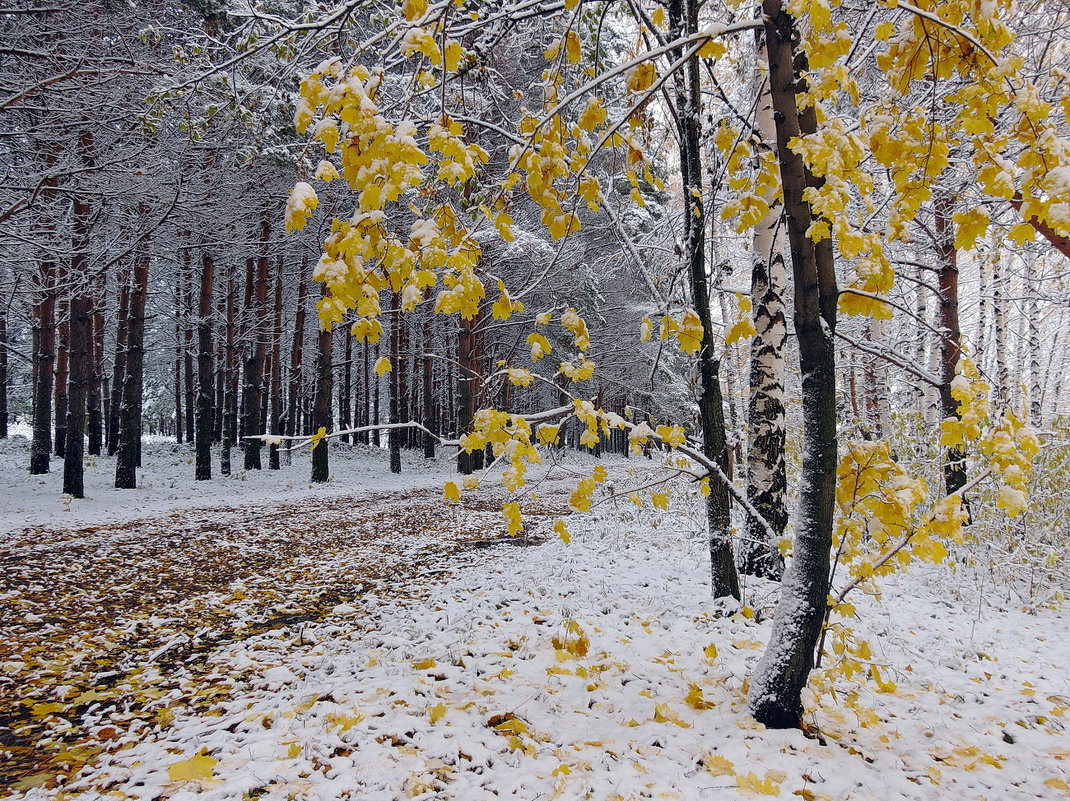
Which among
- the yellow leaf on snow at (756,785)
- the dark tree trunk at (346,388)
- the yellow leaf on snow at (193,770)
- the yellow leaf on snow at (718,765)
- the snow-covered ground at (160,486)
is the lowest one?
the snow-covered ground at (160,486)

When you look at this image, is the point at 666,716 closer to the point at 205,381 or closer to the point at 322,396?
the point at 322,396

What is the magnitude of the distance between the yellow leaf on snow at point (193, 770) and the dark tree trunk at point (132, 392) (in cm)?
1238

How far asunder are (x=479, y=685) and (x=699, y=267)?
329 cm

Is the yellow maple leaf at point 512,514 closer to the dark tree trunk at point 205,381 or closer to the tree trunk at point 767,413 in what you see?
the tree trunk at point 767,413

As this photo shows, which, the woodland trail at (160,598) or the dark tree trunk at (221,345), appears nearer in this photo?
the woodland trail at (160,598)

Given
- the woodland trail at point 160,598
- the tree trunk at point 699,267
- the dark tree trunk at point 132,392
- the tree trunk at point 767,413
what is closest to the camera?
the woodland trail at point 160,598

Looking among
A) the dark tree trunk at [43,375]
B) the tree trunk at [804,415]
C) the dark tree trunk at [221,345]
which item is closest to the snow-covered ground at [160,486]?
the dark tree trunk at [43,375]

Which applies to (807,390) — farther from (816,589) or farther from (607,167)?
(607,167)

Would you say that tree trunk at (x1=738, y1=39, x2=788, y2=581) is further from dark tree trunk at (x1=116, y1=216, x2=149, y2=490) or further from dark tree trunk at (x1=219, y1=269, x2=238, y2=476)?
dark tree trunk at (x1=219, y1=269, x2=238, y2=476)

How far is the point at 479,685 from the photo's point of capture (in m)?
3.36

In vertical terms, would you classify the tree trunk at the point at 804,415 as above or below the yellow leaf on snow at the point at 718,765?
above

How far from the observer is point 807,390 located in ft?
8.93

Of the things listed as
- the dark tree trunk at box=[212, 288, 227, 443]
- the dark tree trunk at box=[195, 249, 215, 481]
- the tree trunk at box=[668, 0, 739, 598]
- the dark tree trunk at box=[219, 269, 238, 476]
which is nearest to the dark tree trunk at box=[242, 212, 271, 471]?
the dark tree trunk at box=[219, 269, 238, 476]

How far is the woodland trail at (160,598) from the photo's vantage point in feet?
10.5
